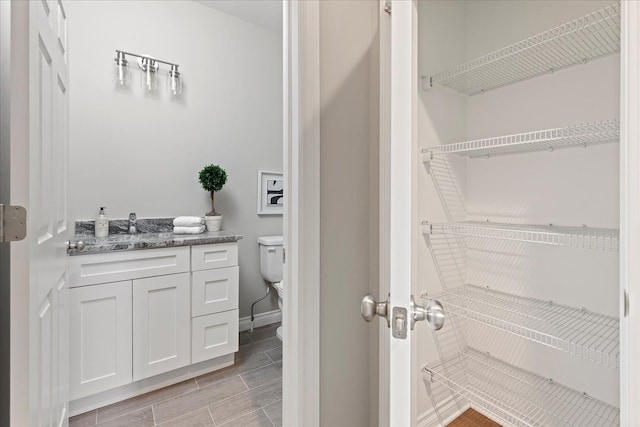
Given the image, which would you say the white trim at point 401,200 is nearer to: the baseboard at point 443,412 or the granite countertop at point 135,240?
the baseboard at point 443,412

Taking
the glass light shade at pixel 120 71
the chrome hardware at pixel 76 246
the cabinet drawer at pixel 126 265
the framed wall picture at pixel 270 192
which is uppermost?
the glass light shade at pixel 120 71

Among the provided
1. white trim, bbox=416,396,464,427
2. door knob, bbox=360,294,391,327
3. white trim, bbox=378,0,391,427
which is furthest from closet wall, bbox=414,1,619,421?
door knob, bbox=360,294,391,327

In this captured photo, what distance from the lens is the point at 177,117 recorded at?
2279mm

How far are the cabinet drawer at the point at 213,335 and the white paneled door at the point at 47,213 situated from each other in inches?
27.0

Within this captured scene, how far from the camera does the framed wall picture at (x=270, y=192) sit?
2.70 meters

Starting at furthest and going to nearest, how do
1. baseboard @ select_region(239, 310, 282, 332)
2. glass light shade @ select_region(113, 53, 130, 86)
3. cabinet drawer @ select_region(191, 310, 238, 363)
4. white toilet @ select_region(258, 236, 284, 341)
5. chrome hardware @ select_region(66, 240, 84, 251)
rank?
baseboard @ select_region(239, 310, 282, 332)
white toilet @ select_region(258, 236, 284, 341)
glass light shade @ select_region(113, 53, 130, 86)
cabinet drawer @ select_region(191, 310, 238, 363)
chrome hardware @ select_region(66, 240, 84, 251)

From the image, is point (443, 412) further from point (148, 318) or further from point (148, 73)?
point (148, 73)

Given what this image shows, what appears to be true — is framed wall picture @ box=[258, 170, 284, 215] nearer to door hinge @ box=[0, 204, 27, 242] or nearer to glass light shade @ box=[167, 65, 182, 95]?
glass light shade @ box=[167, 65, 182, 95]

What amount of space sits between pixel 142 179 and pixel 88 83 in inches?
27.9

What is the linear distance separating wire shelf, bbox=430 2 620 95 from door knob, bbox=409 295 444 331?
1118 mm

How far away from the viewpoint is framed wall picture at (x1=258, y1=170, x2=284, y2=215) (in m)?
2.70

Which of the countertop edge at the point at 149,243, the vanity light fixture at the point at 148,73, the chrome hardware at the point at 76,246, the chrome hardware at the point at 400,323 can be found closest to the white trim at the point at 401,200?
the chrome hardware at the point at 400,323
